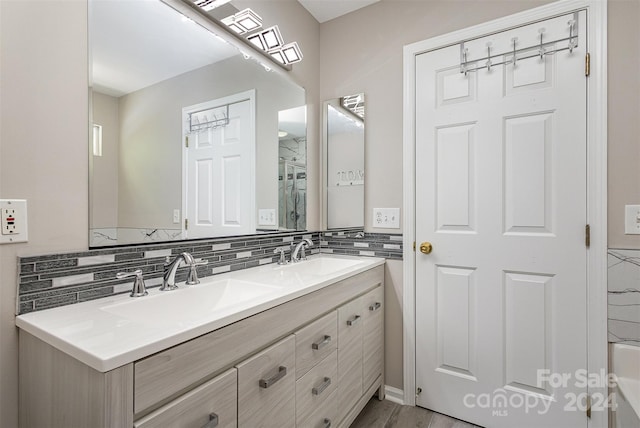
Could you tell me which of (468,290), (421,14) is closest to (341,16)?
(421,14)

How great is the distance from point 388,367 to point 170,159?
5.75 feet

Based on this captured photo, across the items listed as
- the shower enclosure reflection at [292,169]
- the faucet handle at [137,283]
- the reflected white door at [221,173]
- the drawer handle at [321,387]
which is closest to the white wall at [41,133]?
the faucet handle at [137,283]

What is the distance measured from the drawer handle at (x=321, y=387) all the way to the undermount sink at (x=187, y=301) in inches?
17.0

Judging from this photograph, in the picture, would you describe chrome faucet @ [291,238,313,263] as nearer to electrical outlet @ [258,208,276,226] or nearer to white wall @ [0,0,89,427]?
electrical outlet @ [258,208,276,226]

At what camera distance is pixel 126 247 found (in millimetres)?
1153

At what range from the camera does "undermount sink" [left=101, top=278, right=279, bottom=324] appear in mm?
1037

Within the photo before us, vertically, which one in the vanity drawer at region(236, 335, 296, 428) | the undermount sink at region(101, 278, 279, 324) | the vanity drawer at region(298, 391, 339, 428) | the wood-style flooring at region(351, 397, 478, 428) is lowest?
the wood-style flooring at region(351, 397, 478, 428)

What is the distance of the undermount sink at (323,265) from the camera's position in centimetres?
184

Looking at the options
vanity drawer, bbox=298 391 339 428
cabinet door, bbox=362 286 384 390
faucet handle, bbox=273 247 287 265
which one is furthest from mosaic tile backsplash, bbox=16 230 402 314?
vanity drawer, bbox=298 391 339 428

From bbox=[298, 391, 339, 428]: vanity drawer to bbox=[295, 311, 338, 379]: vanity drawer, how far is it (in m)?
0.20

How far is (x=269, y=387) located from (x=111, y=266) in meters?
0.69

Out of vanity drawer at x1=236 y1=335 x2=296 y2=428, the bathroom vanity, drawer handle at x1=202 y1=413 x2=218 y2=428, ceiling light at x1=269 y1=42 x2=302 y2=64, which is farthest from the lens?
ceiling light at x1=269 y1=42 x2=302 y2=64

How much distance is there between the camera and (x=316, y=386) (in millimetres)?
1266

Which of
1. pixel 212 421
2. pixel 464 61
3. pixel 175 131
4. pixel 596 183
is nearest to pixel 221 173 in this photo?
pixel 175 131
